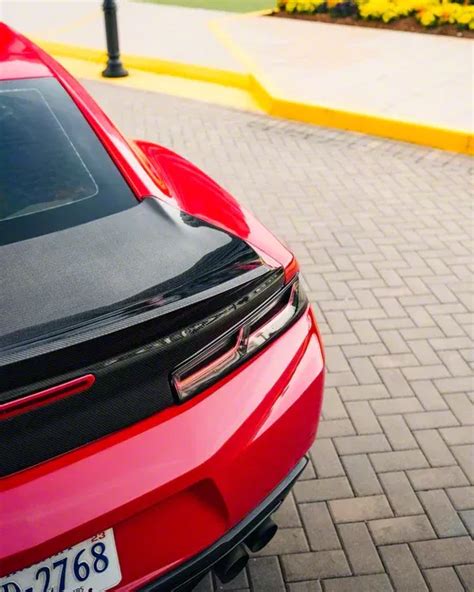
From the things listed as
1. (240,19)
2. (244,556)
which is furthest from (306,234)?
(240,19)

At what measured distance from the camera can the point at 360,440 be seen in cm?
308

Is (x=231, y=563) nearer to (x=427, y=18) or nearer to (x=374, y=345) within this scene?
(x=374, y=345)

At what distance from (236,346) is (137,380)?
1.14 ft

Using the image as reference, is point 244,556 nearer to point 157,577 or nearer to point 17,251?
point 157,577

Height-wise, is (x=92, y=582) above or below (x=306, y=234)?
above

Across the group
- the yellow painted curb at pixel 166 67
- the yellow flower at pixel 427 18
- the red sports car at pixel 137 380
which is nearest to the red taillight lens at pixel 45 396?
the red sports car at pixel 137 380

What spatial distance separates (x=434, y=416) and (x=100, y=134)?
2.06 meters

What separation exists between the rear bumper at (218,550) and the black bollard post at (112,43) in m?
8.75

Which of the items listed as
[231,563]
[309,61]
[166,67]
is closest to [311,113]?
[309,61]

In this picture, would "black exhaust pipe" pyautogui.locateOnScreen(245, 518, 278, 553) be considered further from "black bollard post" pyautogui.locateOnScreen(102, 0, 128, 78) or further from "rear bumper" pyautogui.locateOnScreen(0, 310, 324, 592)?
"black bollard post" pyautogui.locateOnScreen(102, 0, 128, 78)

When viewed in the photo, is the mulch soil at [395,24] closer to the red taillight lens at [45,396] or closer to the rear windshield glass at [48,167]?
the rear windshield glass at [48,167]

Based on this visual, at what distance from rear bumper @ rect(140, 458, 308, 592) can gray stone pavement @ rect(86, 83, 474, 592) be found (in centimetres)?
57

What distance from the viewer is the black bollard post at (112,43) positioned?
9.30 metres

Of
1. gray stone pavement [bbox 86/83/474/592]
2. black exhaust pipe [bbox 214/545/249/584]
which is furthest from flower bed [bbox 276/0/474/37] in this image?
black exhaust pipe [bbox 214/545/249/584]
